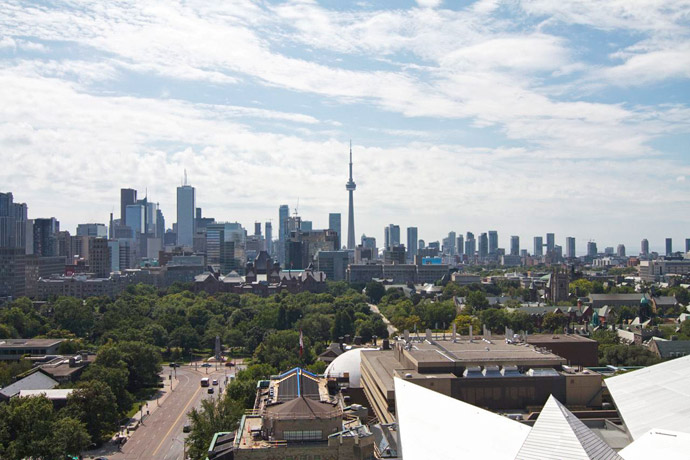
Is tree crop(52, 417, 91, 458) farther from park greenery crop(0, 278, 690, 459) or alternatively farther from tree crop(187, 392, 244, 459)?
tree crop(187, 392, 244, 459)

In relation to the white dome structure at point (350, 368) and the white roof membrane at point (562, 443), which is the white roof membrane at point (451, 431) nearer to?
the white roof membrane at point (562, 443)

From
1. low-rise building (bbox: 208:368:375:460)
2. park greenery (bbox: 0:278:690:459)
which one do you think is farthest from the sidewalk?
low-rise building (bbox: 208:368:375:460)

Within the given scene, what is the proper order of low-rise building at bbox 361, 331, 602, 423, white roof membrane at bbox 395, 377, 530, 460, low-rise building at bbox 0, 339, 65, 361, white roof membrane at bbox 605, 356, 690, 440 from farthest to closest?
1. low-rise building at bbox 0, 339, 65, 361
2. low-rise building at bbox 361, 331, 602, 423
3. white roof membrane at bbox 605, 356, 690, 440
4. white roof membrane at bbox 395, 377, 530, 460

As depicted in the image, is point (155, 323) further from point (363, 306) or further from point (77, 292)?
point (77, 292)

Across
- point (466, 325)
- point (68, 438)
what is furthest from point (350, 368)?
point (466, 325)

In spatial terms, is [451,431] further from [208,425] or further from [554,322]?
[554,322]
